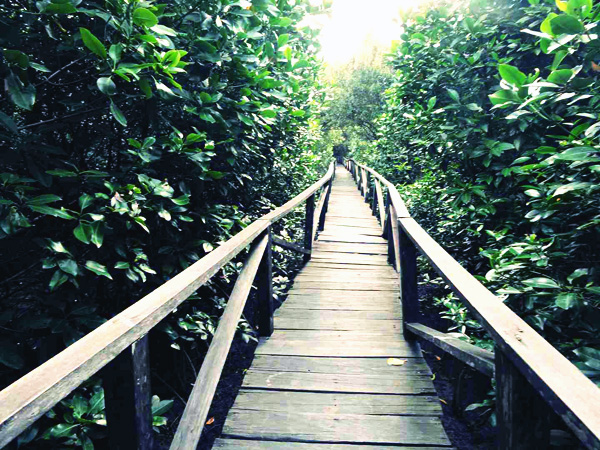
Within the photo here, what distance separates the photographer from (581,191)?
192 cm

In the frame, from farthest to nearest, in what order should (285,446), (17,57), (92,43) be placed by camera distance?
(285,446) → (92,43) → (17,57)

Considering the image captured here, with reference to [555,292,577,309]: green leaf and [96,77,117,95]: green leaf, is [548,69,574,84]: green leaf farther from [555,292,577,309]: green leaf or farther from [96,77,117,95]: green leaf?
[96,77,117,95]: green leaf

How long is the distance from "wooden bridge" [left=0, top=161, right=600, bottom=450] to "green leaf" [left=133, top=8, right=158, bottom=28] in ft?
3.55

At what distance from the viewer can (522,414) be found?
3.52 ft

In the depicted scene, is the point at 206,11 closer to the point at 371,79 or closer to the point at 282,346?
the point at 282,346

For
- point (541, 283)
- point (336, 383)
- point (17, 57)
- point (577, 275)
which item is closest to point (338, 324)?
point (336, 383)

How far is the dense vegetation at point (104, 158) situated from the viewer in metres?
1.60

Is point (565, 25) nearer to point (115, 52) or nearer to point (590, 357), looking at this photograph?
point (590, 357)

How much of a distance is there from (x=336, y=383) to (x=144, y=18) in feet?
7.33

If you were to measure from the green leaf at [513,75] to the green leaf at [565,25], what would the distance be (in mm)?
254

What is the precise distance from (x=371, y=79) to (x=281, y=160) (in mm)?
19157

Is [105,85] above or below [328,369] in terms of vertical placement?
above

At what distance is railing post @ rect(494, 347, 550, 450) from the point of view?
105 centimetres

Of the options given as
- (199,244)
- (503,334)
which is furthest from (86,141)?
(503,334)
